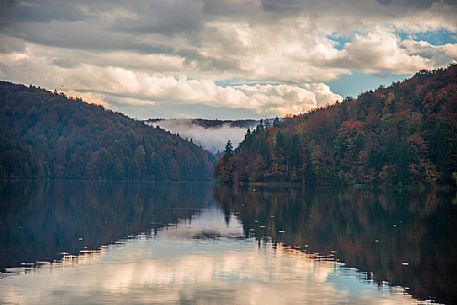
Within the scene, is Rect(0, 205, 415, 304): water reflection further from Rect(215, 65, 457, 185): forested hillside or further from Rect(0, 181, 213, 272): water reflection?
Rect(215, 65, 457, 185): forested hillside

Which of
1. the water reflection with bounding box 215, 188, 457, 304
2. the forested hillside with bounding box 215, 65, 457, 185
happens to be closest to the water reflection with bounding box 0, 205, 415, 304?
the water reflection with bounding box 215, 188, 457, 304

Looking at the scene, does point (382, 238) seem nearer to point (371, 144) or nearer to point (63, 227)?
point (63, 227)

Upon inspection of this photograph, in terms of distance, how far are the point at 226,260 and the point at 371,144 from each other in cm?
12358

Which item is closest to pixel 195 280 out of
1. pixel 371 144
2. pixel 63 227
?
pixel 63 227

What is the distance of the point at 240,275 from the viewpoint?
93.4 ft

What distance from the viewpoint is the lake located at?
2420 cm

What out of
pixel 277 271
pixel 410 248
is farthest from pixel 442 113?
pixel 277 271

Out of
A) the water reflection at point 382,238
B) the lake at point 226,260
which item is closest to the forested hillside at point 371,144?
the water reflection at point 382,238

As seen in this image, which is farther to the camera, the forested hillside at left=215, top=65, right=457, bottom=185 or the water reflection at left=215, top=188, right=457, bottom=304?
the forested hillside at left=215, top=65, right=457, bottom=185

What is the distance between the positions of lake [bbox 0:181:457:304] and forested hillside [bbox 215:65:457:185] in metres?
78.8

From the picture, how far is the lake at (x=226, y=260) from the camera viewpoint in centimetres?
2420

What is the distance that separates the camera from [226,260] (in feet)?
107

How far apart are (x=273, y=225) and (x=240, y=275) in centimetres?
2236

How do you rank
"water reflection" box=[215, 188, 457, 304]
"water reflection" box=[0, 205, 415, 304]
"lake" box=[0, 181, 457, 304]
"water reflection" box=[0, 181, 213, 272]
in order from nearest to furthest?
"water reflection" box=[0, 205, 415, 304] < "lake" box=[0, 181, 457, 304] < "water reflection" box=[215, 188, 457, 304] < "water reflection" box=[0, 181, 213, 272]
